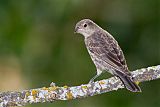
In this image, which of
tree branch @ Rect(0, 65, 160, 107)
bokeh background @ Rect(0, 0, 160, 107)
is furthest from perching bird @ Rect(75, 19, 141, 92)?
bokeh background @ Rect(0, 0, 160, 107)

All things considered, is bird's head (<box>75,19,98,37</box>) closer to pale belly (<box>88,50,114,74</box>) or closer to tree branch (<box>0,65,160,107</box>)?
pale belly (<box>88,50,114,74</box>)

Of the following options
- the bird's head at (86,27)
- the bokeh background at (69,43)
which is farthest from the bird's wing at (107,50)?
the bokeh background at (69,43)

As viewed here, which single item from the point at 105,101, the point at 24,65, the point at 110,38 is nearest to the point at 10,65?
the point at 24,65

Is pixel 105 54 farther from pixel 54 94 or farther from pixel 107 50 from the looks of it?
pixel 54 94

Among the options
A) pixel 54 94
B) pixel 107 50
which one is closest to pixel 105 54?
pixel 107 50

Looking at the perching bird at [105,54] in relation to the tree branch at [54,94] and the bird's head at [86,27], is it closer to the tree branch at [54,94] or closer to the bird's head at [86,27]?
the bird's head at [86,27]

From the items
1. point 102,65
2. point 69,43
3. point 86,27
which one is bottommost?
point 102,65

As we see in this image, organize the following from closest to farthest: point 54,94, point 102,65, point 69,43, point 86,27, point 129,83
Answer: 1. point 54,94
2. point 129,83
3. point 102,65
4. point 86,27
5. point 69,43
